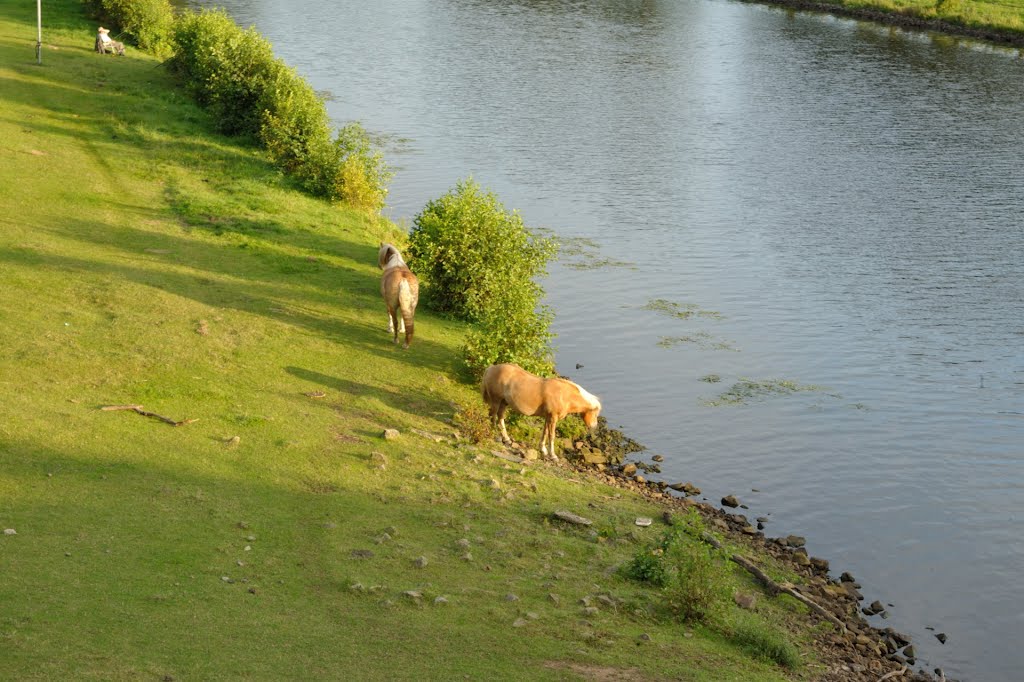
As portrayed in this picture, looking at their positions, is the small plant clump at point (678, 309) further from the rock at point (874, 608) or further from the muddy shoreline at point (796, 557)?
the rock at point (874, 608)

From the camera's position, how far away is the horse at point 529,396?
67.8 feet

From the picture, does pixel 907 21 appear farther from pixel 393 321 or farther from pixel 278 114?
pixel 393 321

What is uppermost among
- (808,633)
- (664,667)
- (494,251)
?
(494,251)

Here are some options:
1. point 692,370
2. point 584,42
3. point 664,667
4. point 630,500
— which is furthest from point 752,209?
point 584,42

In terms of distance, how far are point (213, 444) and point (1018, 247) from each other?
31141 millimetres

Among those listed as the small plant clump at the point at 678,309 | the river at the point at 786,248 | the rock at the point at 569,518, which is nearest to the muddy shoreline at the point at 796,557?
the river at the point at 786,248

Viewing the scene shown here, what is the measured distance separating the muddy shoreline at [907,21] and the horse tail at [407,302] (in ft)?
232

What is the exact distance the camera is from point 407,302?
23844mm

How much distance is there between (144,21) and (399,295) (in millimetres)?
37164

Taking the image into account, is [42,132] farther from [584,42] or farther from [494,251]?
[584,42]

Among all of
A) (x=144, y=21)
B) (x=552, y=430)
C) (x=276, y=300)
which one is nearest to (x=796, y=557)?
(x=552, y=430)

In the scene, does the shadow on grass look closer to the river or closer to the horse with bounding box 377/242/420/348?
the horse with bounding box 377/242/420/348

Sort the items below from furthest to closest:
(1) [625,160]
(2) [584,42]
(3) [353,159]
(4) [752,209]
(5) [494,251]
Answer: (2) [584,42], (1) [625,160], (4) [752,209], (3) [353,159], (5) [494,251]

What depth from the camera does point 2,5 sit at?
58.7 m
